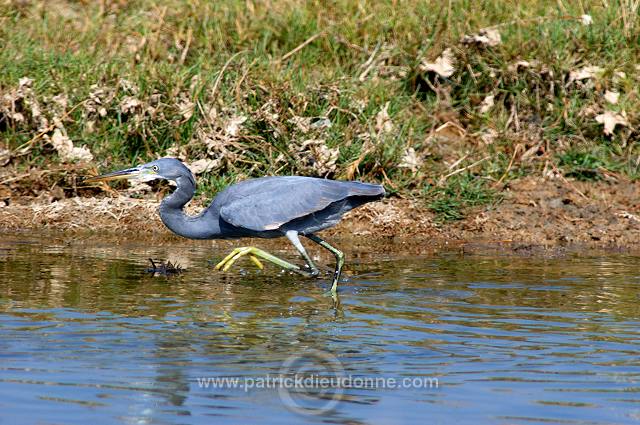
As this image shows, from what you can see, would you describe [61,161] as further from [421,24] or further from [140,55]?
[421,24]

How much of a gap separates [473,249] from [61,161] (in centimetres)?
380

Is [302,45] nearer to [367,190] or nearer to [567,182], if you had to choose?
[567,182]

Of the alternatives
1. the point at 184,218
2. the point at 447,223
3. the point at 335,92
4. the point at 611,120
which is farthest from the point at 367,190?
the point at 611,120

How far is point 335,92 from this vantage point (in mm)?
11273

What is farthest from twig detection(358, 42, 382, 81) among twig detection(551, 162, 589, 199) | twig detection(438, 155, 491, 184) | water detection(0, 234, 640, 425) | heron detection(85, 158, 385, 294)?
heron detection(85, 158, 385, 294)

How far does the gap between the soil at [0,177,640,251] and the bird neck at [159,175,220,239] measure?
5.39 ft

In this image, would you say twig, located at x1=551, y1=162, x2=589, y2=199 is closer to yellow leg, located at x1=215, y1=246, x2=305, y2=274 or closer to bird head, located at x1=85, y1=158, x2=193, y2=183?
yellow leg, located at x1=215, y1=246, x2=305, y2=274

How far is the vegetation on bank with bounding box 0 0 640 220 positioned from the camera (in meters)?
10.9

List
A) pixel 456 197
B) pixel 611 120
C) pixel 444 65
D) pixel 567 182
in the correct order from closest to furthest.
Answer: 1. pixel 456 197
2. pixel 567 182
3. pixel 611 120
4. pixel 444 65

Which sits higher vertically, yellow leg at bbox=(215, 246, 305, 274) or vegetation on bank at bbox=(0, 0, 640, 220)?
vegetation on bank at bbox=(0, 0, 640, 220)

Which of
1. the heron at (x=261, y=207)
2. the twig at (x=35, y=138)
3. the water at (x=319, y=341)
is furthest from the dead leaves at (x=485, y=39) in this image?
the twig at (x=35, y=138)

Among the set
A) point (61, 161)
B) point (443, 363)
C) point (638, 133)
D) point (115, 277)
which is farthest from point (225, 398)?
point (638, 133)

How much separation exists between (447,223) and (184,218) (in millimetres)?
2802

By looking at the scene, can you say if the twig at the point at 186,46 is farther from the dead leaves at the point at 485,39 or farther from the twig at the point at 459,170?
the twig at the point at 459,170
